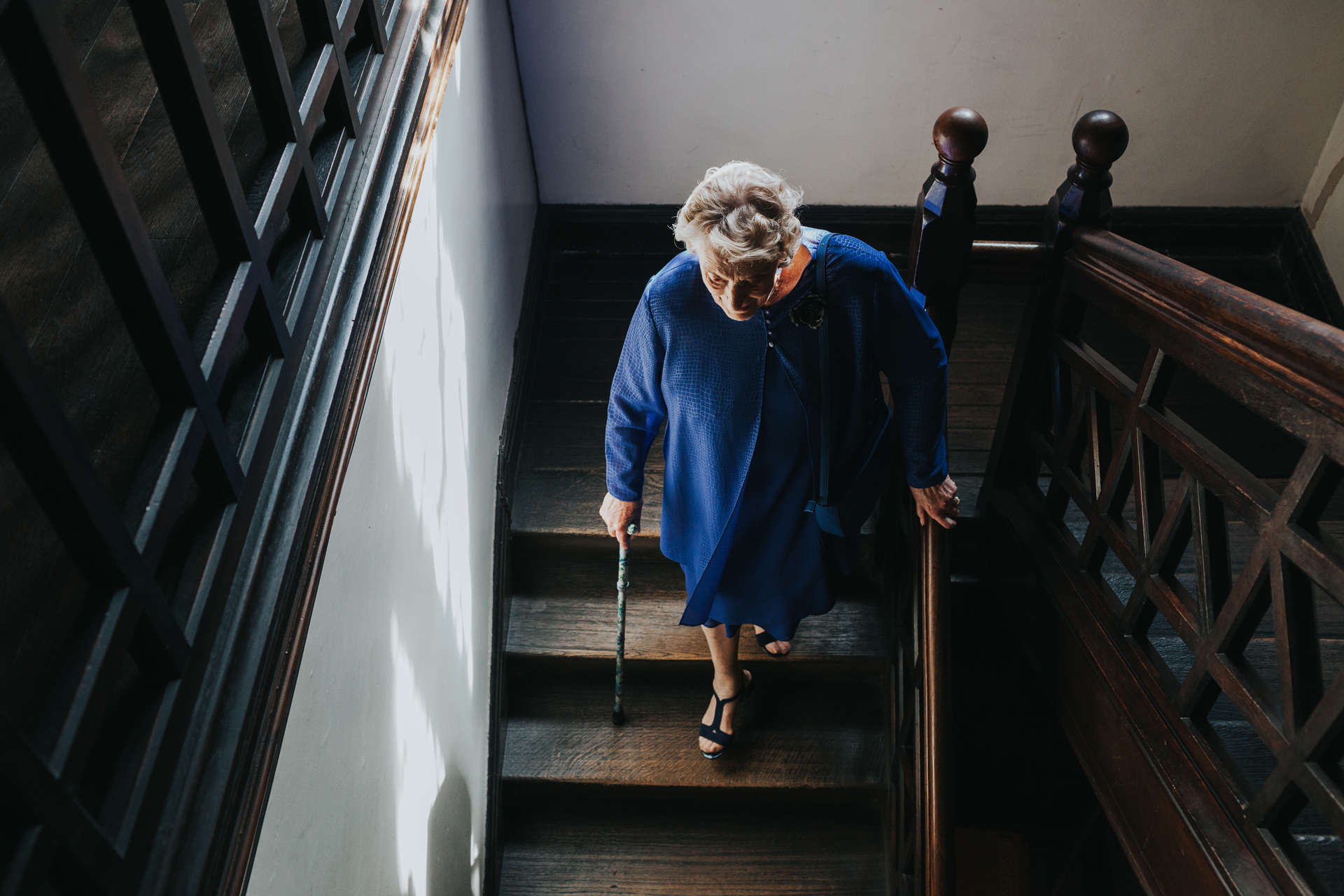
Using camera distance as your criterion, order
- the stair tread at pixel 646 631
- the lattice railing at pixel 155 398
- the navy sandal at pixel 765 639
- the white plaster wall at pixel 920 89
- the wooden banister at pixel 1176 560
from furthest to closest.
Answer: the white plaster wall at pixel 920 89
the stair tread at pixel 646 631
the navy sandal at pixel 765 639
the wooden banister at pixel 1176 560
the lattice railing at pixel 155 398

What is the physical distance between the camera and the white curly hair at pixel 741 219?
1.55 metres

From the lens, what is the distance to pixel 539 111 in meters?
3.42

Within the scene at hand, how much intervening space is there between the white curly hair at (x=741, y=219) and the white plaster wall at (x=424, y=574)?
2.26 feet

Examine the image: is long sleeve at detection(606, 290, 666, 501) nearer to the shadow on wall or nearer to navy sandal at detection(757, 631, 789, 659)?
navy sandal at detection(757, 631, 789, 659)

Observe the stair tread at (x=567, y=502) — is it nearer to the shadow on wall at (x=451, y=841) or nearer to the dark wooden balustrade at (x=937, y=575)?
the shadow on wall at (x=451, y=841)

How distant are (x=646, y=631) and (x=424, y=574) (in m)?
0.96

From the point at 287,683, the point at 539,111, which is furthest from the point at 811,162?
the point at 287,683

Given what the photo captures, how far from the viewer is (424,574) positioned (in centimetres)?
209

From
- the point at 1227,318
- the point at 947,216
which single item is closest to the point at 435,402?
the point at 947,216

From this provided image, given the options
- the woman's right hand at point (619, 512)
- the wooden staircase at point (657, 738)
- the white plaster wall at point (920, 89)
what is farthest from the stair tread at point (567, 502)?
the white plaster wall at point (920, 89)

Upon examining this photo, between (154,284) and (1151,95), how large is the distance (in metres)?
3.48

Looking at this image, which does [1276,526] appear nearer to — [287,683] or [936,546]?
[936,546]

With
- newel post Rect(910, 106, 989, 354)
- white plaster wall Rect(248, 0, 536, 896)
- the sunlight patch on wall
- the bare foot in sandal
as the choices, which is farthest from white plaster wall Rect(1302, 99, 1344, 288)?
the sunlight patch on wall

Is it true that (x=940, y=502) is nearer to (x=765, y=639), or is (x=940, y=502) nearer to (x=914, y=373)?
(x=914, y=373)
